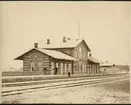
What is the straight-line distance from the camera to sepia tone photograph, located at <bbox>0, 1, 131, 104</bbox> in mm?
2660

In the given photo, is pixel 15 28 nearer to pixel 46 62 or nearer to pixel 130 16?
pixel 46 62

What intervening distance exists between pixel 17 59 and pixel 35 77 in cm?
25

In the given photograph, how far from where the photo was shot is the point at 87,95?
276 centimetres

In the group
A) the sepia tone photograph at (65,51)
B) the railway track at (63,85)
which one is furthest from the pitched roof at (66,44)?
the railway track at (63,85)

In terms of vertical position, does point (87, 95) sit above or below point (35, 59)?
below

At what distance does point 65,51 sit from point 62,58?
8 centimetres

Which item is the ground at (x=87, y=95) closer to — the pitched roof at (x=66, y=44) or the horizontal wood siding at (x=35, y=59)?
the horizontal wood siding at (x=35, y=59)

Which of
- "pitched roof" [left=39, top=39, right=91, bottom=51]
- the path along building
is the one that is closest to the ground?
the path along building

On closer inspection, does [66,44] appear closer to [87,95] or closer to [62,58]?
[62,58]

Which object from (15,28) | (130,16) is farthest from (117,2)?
(15,28)

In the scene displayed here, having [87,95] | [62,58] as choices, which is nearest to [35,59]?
[62,58]

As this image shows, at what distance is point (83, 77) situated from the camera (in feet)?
9.16

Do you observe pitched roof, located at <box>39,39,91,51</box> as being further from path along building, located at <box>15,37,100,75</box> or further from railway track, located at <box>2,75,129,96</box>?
railway track, located at <box>2,75,129,96</box>

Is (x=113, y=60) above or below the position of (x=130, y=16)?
below
